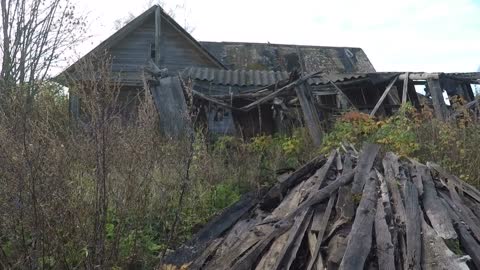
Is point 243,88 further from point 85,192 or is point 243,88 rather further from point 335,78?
point 85,192

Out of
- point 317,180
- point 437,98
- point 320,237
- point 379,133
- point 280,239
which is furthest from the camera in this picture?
point 437,98

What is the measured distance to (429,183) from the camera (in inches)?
182

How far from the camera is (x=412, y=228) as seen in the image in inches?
142

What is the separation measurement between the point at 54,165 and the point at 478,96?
7247 millimetres

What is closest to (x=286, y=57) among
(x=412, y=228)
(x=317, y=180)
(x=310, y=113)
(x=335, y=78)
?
(x=335, y=78)

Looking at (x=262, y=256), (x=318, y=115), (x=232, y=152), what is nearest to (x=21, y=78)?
(x=232, y=152)

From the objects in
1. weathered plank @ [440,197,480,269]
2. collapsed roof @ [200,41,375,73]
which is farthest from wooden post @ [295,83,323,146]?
collapsed roof @ [200,41,375,73]

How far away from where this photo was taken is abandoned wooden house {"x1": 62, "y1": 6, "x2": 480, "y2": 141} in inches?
356

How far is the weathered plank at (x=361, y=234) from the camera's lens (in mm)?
3184

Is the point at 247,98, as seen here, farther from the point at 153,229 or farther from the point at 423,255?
the point at 423,255

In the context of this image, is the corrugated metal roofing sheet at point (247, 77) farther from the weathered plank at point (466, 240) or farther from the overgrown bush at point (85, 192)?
the weathered plank at point (466, 240)

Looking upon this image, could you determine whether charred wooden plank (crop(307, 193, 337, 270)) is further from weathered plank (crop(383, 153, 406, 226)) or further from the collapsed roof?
the collapsed roof

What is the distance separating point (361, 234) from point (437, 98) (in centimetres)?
709

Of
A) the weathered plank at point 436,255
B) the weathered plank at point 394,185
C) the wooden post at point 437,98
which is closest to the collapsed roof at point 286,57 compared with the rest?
the wooden post at point 437,98
